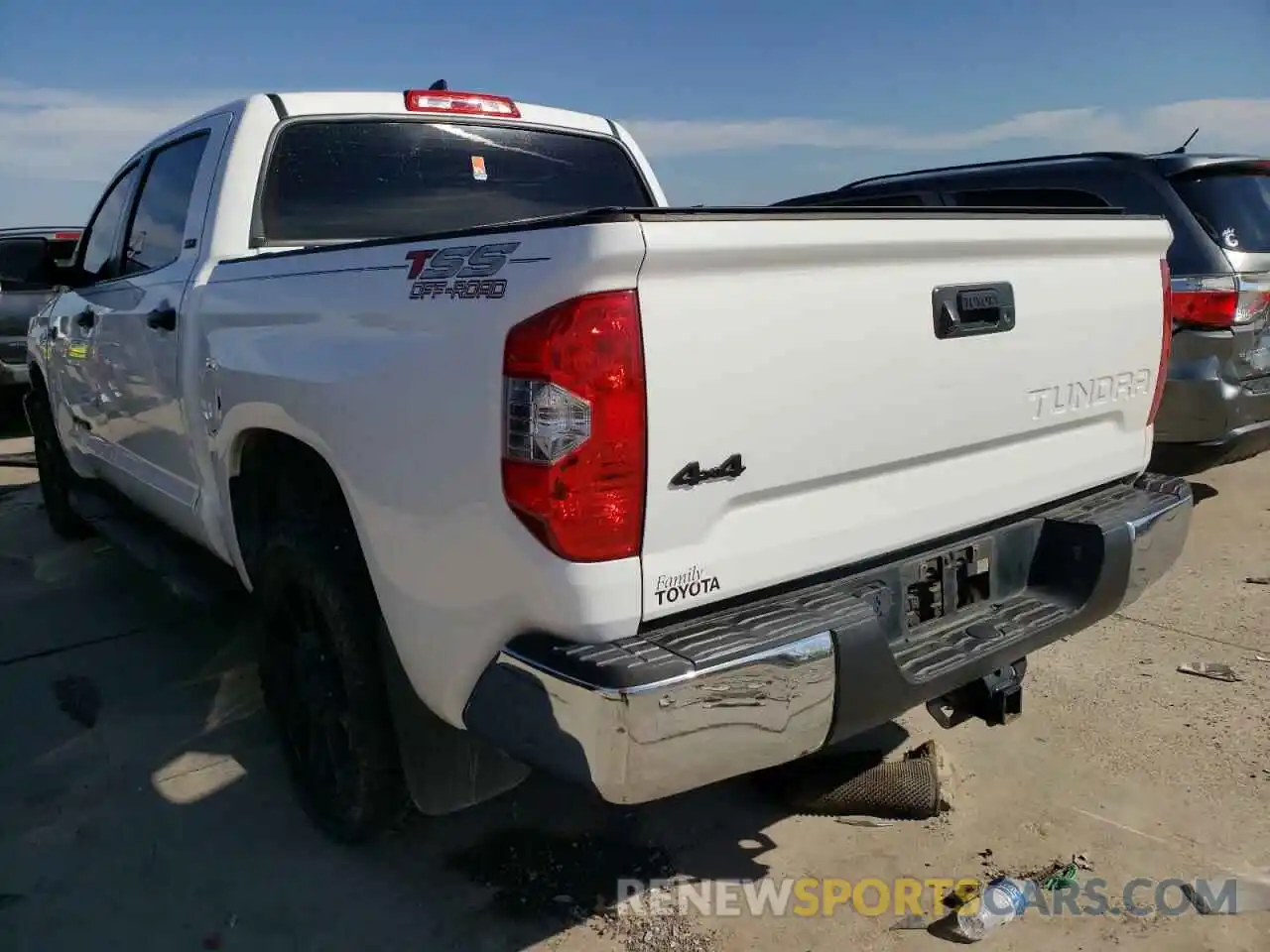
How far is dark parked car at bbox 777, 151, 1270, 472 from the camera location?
5.08 meters

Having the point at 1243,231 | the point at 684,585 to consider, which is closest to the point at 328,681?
the point at 684,585

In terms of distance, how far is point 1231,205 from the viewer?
5301 millimetres

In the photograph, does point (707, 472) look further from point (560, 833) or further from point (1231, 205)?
point (1231, 205)

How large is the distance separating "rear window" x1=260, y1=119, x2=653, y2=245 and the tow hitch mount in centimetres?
208

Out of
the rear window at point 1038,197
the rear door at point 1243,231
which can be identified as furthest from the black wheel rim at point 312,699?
the rear door at point 1243,231

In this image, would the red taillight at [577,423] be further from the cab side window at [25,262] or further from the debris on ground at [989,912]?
the cab side window at [25,262]

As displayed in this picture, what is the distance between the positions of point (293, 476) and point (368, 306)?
2.44 ft

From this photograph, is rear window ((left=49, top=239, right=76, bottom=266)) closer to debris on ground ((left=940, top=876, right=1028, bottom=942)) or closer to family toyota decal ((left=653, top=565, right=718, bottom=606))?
family toyota decal ((left=653, top=565, right=718, bottom=606))

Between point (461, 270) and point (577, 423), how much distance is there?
0.43 meters

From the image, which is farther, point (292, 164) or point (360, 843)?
point (292, 164)

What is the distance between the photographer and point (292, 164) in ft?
11.6

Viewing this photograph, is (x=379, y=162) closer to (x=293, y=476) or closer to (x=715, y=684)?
(x=293, y=476)

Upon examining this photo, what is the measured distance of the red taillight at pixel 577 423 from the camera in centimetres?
187

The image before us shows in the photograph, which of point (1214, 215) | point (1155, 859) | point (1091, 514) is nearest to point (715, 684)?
point (1091, 514)
